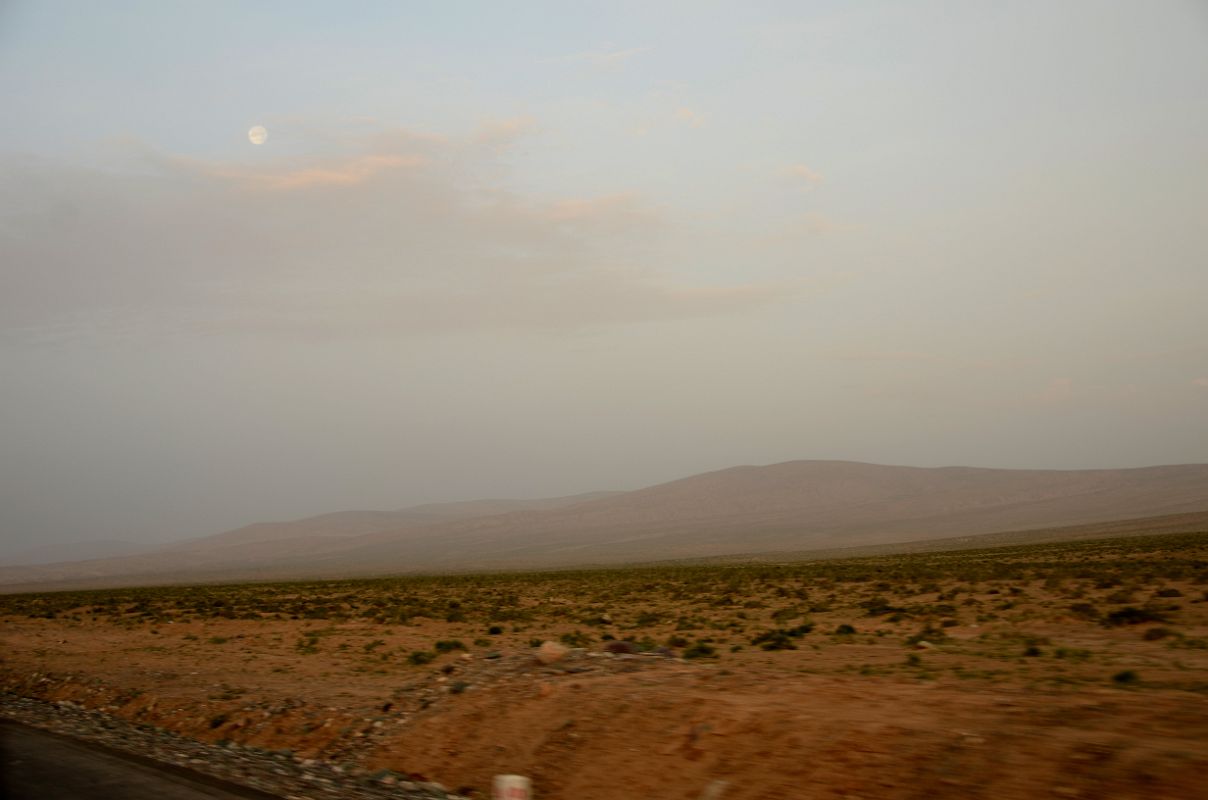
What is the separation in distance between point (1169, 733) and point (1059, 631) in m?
13.0

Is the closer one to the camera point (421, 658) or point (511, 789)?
point (511, 789)

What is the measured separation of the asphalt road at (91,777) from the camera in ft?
29.6

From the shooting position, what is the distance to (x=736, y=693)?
11.8m

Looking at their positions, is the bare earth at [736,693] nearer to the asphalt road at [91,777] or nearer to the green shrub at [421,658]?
the green shrub at [421,658]

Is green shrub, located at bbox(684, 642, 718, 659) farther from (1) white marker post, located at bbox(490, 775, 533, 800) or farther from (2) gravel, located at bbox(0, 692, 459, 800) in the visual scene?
(1) white marker post, located at bbox(490, 775, 533, 800)

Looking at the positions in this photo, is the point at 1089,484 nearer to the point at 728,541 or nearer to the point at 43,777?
the point at 728,541

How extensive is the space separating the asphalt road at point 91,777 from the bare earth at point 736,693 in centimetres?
268

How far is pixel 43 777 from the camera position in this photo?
9742 millimetres

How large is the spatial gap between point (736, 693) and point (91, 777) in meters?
7.73

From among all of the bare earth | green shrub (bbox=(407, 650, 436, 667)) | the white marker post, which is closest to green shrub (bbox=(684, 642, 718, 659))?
the bare earth

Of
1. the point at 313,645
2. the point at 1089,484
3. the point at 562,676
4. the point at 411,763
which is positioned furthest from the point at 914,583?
the point at 1089,484

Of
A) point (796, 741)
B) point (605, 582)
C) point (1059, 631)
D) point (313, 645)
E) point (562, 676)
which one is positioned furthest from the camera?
point (605, 582)

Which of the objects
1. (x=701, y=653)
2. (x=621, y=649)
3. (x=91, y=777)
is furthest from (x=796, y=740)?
(x=701, y=653)

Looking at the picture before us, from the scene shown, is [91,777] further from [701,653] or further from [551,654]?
[701,653]
